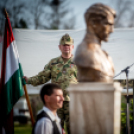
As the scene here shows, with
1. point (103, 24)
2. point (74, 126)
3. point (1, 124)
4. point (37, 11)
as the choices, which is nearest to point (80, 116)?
point (74, 126)

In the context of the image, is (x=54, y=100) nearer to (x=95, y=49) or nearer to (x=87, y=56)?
(x=87, y=56)

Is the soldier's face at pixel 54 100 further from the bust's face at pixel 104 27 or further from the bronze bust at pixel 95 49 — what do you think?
the bust's face at pixel 104 27

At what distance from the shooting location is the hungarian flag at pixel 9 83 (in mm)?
4277

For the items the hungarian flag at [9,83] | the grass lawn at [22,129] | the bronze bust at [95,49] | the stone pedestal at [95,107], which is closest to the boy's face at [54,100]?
the stone pedestal at [95,107]

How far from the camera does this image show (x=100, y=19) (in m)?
3.45

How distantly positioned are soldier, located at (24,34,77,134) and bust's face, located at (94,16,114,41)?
91 centimetres

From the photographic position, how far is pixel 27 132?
7.64m

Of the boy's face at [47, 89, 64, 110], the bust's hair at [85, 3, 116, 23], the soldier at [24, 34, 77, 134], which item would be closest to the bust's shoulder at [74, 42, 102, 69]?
the bust's hair at [85, 3, 116, 23]

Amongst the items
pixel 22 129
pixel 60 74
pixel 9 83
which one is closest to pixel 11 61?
pixel 9 83

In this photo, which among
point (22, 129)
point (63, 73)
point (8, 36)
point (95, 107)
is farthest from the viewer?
point (22, 129)

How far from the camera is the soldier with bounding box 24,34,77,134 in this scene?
4.34 m

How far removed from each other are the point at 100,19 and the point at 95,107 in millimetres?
956

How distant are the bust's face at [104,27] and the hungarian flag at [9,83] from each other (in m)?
1.50

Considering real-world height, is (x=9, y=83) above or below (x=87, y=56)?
below
